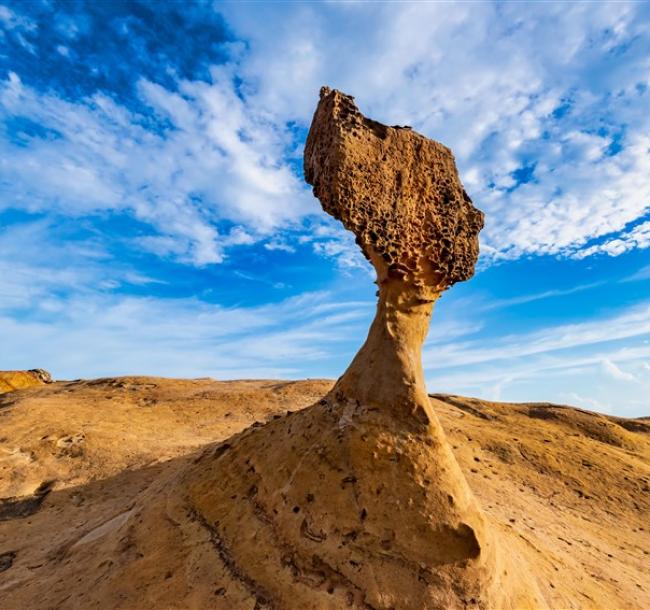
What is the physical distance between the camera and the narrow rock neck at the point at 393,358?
432 centimetres

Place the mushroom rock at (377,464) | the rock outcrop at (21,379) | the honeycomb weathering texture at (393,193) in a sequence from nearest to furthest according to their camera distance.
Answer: the mushroom rock at (377,464) < the honeycomb weathering texture at (393,193) < the rock outcrop at (21,379)

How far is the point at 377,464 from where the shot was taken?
13.3 ft

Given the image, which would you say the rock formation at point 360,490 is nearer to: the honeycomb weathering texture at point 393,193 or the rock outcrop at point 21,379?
the honeycomb weathering texture at point 393,193

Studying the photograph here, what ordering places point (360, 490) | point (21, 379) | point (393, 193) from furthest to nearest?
point (21, 379), point (393, 193), point (360, 490)

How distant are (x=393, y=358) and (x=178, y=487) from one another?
9.72 feet

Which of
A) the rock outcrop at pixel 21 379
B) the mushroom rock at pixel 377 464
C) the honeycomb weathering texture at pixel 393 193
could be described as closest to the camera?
the mushroom rock at pixel 377 464

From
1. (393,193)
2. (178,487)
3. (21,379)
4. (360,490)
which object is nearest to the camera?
(360,490)

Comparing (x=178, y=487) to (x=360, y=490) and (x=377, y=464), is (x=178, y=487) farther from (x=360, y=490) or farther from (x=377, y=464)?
(x=377, y=464)

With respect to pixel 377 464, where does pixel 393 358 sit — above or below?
above

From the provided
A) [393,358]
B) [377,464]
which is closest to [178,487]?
[377,464]

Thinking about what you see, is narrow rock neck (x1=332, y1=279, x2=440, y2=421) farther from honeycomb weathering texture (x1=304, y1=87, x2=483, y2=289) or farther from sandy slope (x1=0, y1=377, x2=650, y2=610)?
sandy slope (x1=0, y1=377, x2=650, y2=610)

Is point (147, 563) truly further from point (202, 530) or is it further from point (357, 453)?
point (357, 453)

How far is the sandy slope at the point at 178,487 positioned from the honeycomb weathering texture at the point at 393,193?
3.05 m

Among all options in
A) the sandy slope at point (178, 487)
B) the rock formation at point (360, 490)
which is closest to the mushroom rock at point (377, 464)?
the rock formation at point (360, 490)
